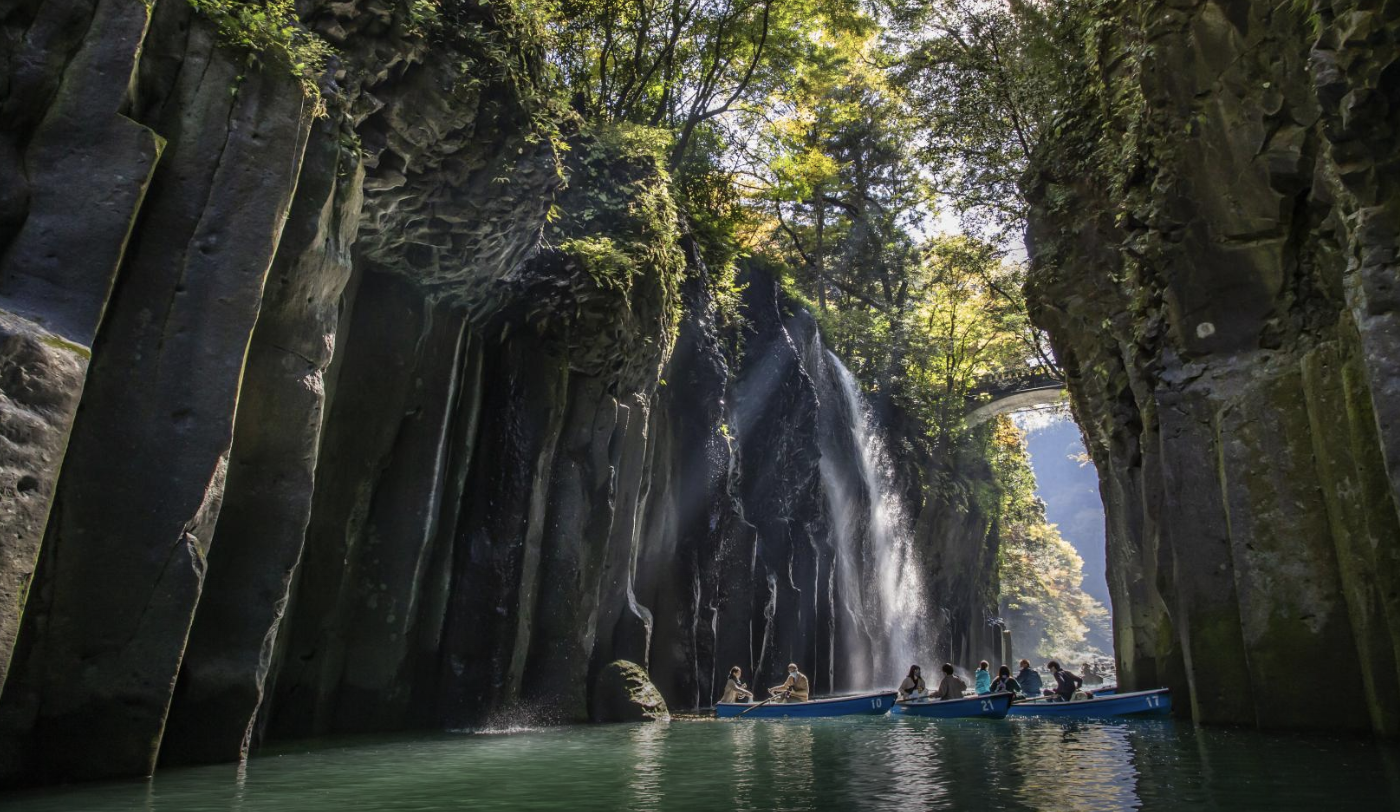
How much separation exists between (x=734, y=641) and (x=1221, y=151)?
14647 mm

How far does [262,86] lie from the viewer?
8359 mm

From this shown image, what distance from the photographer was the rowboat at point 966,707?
15727mm

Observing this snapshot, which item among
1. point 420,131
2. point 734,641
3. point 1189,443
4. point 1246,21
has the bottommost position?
point 734,641

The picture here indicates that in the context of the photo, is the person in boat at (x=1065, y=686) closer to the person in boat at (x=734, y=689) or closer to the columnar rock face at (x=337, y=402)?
the person in boat at (x=734, y=689)

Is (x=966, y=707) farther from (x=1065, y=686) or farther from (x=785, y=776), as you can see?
(x=785, y=776)

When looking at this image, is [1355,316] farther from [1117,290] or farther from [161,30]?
[161,30]

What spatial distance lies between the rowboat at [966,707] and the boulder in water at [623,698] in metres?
4.55

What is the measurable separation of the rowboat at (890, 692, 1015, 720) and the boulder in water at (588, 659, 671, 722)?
14.9ft

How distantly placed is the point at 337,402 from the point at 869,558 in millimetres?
22049

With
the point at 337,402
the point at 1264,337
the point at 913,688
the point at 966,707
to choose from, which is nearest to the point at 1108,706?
the point at 966,707

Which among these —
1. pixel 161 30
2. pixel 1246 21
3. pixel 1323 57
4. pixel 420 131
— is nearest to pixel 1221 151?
pixel 1246 21

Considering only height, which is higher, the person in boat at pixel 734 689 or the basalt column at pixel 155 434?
the basalt column at pixel 155 434

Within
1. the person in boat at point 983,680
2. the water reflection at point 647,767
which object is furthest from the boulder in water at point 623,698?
the person in boat at point 983,680

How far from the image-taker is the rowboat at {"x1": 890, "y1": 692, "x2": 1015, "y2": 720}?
15727mm
